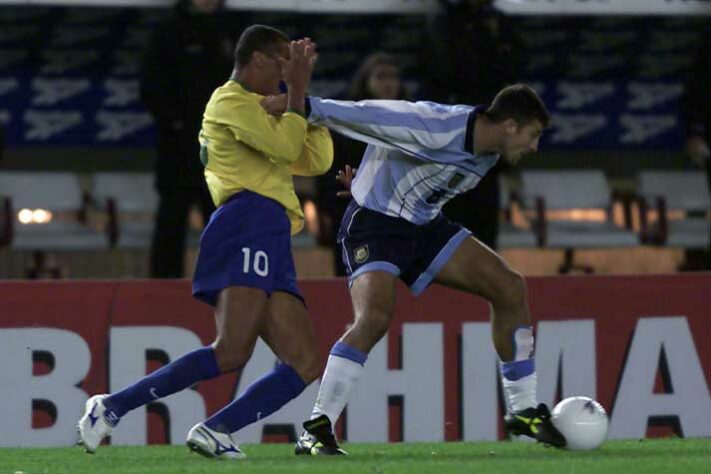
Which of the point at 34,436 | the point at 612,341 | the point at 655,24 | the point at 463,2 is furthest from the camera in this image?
the point at 655,24

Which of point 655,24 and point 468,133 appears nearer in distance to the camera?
point 468,133

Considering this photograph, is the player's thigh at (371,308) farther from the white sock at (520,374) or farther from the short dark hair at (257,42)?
the short dark hair at (257,42)

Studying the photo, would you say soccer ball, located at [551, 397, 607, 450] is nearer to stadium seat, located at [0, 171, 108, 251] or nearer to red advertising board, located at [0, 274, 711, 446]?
red advertising board, located at [0, 274, 711, 446]

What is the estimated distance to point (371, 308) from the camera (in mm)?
8117

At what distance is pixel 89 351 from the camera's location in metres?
10.1

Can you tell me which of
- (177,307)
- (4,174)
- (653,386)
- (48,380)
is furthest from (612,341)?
(4,174)

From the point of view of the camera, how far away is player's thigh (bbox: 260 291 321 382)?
785 centimetres

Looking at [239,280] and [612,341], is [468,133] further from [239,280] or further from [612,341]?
[612,341]

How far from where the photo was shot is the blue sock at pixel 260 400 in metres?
7.73

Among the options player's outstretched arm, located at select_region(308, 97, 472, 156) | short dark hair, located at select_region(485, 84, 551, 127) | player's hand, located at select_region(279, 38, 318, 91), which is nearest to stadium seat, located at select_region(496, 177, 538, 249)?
short dark hair, located at select_region(485, 84, 551, 127)

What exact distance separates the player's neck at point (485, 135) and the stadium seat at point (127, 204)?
5631mm

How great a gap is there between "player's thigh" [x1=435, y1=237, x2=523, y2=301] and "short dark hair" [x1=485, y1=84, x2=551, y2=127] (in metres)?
0.60

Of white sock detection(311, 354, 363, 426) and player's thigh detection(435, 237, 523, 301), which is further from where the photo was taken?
player's thigh detection(435, 237, 523, 301)

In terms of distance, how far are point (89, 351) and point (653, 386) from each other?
9.40 feet
